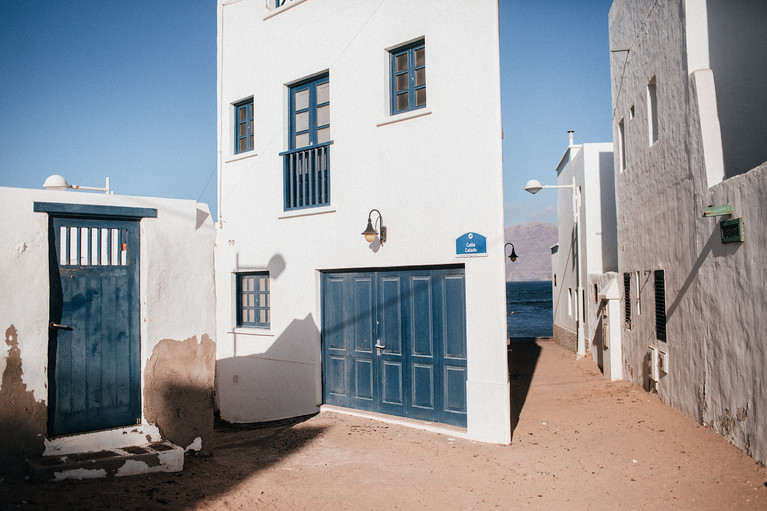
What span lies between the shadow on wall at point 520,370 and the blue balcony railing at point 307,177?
5219 mm

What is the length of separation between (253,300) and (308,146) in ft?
11.2

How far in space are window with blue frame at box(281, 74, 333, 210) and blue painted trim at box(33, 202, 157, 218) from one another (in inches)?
165

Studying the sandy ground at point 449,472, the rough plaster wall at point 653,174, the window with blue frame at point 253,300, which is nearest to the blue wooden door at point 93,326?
the sandy ground at point 449,472

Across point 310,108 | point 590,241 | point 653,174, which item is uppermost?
point 310,108

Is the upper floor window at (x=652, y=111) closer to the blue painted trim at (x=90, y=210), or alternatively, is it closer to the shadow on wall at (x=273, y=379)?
the shadow on wall at (x=273, y=379)

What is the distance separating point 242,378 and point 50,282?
20.1 feet

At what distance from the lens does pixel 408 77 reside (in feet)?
30.3

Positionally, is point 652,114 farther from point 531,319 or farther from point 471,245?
point 531,319

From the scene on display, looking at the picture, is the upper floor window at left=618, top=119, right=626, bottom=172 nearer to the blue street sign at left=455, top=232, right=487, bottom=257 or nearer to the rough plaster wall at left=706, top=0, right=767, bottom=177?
the rough plaster wall at left=706, top=0, right=767, bottom=177

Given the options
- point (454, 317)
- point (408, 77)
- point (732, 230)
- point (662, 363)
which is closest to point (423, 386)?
point (454, 317)

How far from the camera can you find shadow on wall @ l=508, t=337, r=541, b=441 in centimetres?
1089

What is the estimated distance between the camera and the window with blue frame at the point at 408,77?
29.9 ft

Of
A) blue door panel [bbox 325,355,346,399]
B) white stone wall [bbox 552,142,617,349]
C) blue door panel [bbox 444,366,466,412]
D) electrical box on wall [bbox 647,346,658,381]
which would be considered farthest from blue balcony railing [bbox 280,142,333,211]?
white stone wall [bbox 552,142,617,349]

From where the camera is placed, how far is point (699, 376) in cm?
794
